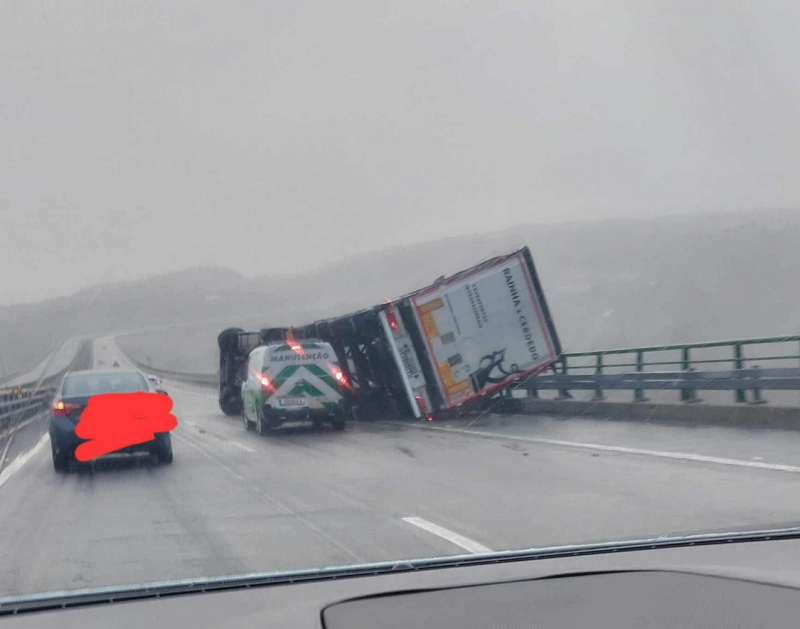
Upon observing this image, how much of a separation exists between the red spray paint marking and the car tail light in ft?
0.24

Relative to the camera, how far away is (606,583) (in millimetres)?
4520

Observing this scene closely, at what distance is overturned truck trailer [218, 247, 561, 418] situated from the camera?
20.4ft

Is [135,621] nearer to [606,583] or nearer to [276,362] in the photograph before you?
[606,583]

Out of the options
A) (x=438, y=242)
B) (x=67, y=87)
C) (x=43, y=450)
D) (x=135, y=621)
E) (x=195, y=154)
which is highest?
(x=67, y=87)

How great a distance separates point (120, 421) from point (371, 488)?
6.87 feet

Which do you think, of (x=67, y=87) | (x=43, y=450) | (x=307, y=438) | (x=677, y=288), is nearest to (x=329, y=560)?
(x=307, y=438)

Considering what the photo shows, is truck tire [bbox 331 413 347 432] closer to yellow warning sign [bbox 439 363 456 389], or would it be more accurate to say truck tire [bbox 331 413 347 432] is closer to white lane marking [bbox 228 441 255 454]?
white lane marking [bbox 228 441 255 454]

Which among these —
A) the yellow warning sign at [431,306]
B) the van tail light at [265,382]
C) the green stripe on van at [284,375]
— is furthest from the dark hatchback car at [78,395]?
the yellow warning sign at [431,306]

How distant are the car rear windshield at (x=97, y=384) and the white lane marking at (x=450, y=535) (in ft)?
6.87

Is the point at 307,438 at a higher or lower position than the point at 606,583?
higher

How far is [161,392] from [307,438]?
4.46ft

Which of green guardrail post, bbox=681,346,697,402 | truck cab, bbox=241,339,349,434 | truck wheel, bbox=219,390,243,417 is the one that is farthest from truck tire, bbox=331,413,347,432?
green guardrail post, bbox=681,346,697,402

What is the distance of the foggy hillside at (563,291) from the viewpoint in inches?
208

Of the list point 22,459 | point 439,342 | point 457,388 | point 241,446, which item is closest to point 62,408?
point 22,459
